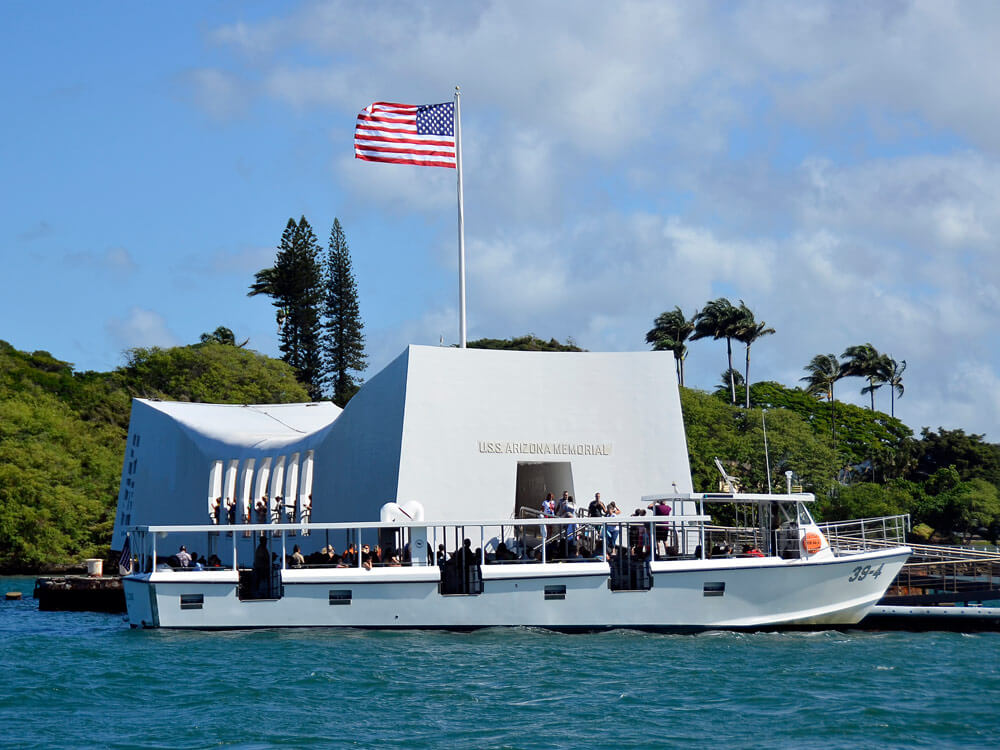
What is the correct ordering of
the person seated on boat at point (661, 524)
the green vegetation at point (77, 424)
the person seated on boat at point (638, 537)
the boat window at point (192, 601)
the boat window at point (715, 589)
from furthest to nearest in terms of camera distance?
1. the green vegetation at point (77, 424)
2. the person seated on boat at point (661, 524)
3. the person seated on boat at point (638, 537)
4. the boat window at point (192, 601)
5. the boat window at point (715, 589)

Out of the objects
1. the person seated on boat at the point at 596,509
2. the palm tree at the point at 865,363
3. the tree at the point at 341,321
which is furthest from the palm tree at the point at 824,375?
the person seated on boat at the point at 596,509

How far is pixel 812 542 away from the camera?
2536cm

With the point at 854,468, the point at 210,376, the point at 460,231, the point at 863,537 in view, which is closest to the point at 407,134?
the point at 460,231

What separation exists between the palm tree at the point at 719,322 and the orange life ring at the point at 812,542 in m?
52.7

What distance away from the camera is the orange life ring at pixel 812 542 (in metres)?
25.3

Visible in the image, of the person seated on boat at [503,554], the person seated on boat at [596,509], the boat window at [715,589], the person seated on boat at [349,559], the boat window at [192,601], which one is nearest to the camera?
the boat window at [715,589]

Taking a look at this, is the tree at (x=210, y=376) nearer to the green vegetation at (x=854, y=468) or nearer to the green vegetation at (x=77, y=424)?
the green vegetation at (x=77, y=424)

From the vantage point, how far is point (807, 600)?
2533cm

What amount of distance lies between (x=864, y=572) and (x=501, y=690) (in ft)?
33.6

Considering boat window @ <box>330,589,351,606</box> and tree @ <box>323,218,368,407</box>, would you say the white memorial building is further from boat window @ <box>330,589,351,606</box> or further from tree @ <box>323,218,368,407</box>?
tree @ <box>323,218,368,407</box>

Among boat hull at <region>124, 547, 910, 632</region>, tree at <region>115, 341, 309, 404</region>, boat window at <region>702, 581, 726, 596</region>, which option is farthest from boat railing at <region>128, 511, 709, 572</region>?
tree at <region>115, 341, 309, 404</region>

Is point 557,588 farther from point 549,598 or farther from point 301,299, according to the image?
point 301,299

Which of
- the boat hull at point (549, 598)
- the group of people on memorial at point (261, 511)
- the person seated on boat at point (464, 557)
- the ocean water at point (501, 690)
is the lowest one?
the ocean water at point (501, 690)

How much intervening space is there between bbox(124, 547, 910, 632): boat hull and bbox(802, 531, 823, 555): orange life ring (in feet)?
1.11
